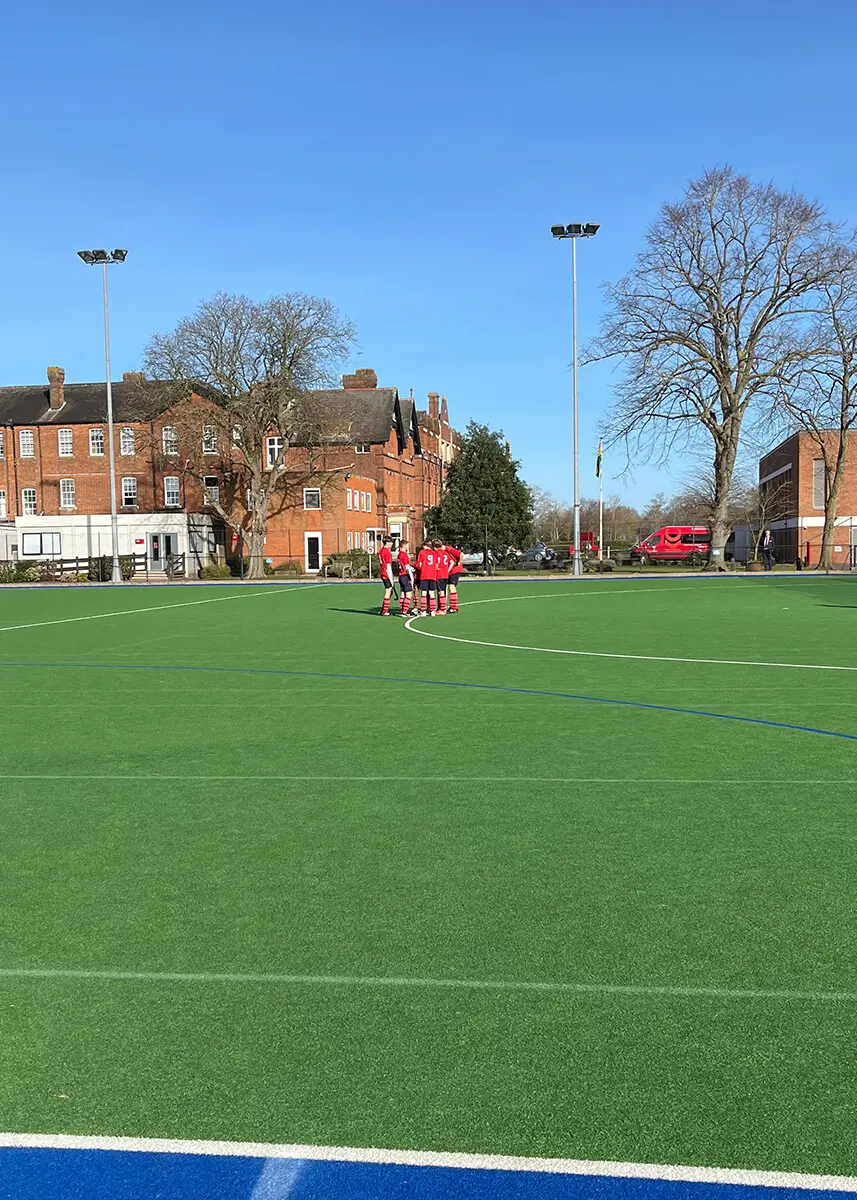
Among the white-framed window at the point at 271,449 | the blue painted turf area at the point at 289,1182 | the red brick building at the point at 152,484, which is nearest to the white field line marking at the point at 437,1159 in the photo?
the blue painted turf area at the point at 289,1182

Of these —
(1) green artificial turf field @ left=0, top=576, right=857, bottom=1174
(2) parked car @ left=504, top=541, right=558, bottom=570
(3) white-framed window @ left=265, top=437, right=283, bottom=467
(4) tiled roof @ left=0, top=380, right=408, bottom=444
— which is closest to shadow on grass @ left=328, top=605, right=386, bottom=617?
(1) green artificial turf field @ left=0, top=576, right=857, bottom=1174

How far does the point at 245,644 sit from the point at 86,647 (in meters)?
2.77

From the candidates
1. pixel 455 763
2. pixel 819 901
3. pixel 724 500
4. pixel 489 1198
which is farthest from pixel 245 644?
pixel 724 500

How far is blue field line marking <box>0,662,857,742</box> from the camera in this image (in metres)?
9.66

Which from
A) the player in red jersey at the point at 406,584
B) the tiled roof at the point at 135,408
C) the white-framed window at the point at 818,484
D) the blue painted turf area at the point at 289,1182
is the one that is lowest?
the blue painted turf area at the point at 289,1182

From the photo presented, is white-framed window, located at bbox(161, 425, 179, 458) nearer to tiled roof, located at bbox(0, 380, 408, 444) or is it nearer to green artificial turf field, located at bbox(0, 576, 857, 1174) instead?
tiled roof, located at bbox(0, 380, 408, 444)

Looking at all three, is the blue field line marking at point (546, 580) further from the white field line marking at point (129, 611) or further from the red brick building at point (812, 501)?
the red brick building at point (812, 501)

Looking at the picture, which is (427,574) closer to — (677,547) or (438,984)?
(438,984)

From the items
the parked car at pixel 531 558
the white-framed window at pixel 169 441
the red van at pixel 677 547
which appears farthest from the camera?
the red van at pixel 677 547

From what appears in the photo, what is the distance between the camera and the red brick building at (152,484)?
6381 cm

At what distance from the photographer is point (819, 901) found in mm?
4965

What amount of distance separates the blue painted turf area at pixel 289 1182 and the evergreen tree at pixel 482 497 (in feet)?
214

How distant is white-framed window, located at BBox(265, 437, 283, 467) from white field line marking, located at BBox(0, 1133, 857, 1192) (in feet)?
208

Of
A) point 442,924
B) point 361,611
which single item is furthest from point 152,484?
point 442,924
